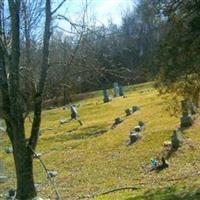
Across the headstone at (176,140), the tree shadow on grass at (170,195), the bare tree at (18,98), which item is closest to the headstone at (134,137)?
the headstone at (176,140)

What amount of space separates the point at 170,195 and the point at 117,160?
36.0ft

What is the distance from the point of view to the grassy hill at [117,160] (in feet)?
60.7

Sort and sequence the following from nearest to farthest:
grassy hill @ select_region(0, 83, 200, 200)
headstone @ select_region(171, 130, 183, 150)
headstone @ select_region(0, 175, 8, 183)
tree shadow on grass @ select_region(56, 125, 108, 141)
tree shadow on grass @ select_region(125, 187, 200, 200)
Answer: tree shadow on grass @ select_region(125, 187, 200, 200) < grassy hill @ select_region(0, 83, 200, 200) < headstone @ select_region(171, 130, 183, 150) < headstone @ select_region(0, 175, 8, 183) < tree shadow on grass @ select_region(56, 125, 108, 141)

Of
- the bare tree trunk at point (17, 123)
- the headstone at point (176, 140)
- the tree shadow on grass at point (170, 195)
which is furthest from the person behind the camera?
the headstone at point (176, 140)

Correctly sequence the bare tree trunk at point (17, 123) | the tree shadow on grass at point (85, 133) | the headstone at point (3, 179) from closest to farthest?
the bare tree trunk at point (17, 123) < the headstone at point (3, 179) < the tree shadow on grass at point (85, 133)

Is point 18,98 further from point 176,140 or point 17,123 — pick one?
point 176,140

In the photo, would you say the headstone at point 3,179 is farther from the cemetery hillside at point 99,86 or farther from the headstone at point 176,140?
the headstone at point 176,140

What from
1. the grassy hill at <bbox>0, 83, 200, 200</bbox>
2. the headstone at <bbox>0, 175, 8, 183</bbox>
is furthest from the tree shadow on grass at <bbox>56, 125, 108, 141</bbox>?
the headstone at <bbox>0, 175, 8, 183</bbox>

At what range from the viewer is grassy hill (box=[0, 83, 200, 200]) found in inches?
729

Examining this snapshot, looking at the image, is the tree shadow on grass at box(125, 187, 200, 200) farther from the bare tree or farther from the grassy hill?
the bare tree

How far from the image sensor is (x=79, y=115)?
48656mm

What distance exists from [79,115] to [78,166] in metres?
21.2

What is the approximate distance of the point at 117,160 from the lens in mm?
26844

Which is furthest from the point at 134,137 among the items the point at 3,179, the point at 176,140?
the point at 3,179
